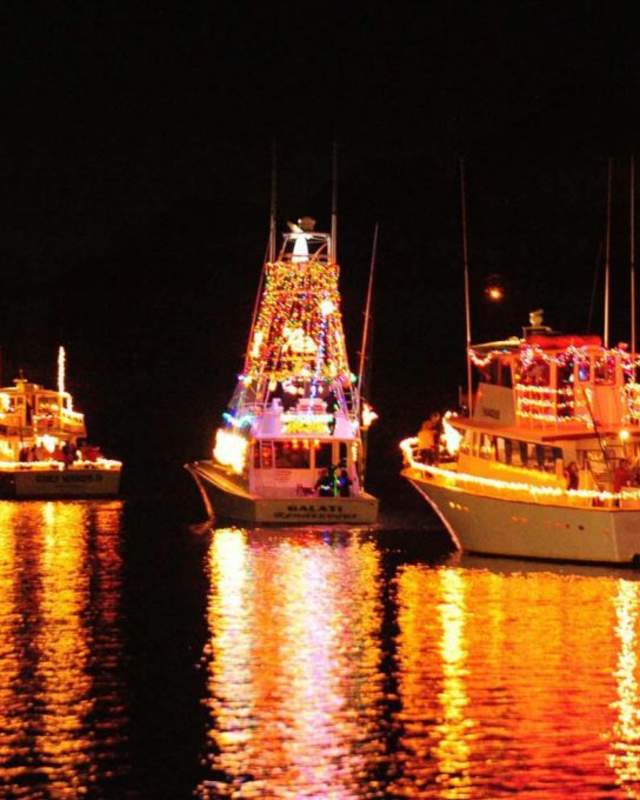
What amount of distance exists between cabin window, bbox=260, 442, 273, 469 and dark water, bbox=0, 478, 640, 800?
22.3ft

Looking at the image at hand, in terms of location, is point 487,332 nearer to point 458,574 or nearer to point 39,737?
point 458,574

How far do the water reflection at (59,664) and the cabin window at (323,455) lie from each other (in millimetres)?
6209

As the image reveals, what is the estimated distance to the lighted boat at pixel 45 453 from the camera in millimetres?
69312

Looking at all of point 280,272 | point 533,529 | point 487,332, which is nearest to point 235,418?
point 280,272

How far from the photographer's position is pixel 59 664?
30078 mm

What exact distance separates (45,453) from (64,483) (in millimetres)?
5940

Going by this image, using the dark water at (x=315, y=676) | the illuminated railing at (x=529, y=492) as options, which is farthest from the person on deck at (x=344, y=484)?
the illuminated railing at (x=529, y=492)

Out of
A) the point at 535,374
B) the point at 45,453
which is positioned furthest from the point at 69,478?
the point at 535,374

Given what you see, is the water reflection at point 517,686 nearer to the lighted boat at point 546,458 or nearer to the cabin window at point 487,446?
the lighted boat at point 546,458

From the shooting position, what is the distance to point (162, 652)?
31453 millimetres

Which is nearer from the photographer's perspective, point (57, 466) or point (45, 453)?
point (57, 466)

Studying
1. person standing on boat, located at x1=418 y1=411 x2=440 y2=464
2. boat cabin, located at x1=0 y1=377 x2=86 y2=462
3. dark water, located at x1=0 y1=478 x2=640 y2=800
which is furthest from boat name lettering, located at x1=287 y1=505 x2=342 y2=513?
boat cabin, located at x1=0 y1=377 x2=86 y2=462

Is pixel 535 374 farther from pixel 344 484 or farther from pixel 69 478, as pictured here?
pixel 69 478

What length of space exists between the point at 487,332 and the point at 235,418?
7637 centimetres
